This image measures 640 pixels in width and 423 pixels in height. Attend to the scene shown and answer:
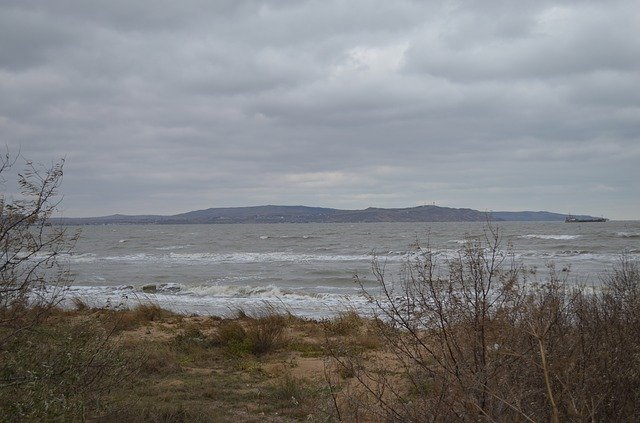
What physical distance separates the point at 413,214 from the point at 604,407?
4357 inches

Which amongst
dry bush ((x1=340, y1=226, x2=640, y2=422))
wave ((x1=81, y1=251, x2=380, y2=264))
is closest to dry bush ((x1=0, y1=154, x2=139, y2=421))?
dry bush ((x1=340, y1=226, x2=640, y2=422))

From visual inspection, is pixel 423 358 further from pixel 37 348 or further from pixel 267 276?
pixel 267 276

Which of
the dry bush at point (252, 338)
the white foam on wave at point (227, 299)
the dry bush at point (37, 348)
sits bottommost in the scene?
the white foam on wave at point (227, 299)

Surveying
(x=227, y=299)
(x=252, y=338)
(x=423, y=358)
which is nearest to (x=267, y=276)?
(x=227, y=299)

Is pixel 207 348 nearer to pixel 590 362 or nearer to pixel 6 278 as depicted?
pixel 6 278

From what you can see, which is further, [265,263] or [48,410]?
[265,263]

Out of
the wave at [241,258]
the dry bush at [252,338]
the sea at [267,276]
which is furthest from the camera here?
the wave at [241,258]

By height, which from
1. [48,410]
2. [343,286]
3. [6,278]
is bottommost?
[343,286]

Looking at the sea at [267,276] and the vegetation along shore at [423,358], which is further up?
the vegetation along shore at [423,358]

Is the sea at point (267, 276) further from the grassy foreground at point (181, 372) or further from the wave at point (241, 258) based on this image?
the grassy foreground at point (181, 372)

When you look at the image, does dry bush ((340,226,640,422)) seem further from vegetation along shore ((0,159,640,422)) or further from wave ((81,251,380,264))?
wave ((81,251,380,264))

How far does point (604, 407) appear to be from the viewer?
354 cm

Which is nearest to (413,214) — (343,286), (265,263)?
(265,263)

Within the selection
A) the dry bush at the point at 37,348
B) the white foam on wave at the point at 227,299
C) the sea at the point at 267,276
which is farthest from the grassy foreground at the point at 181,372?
the white foam on wave at the point at 227,299
